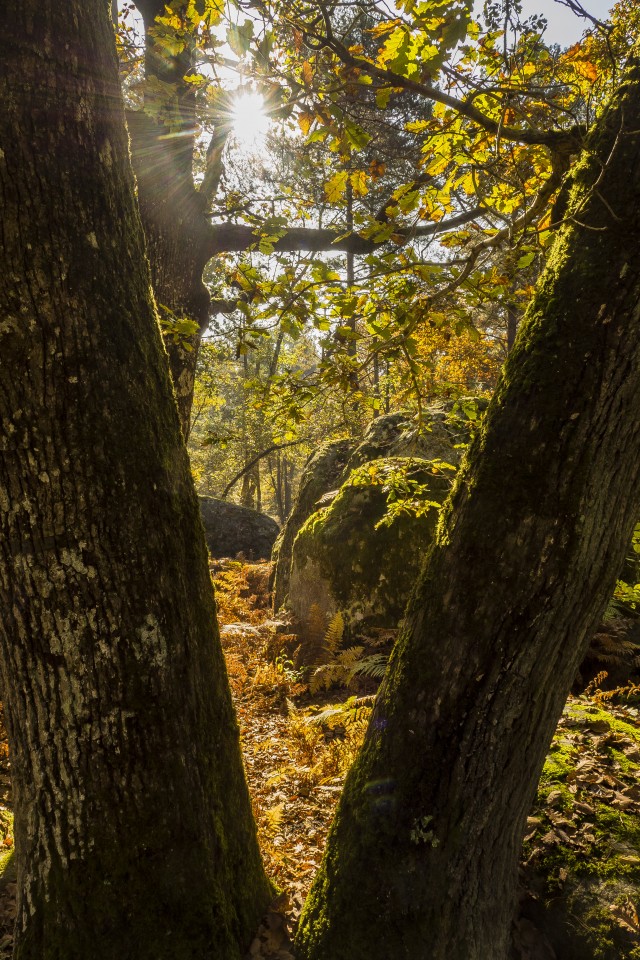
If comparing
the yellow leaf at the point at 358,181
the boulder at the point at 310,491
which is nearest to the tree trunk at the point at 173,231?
the yellow leaf at the point at 358,181

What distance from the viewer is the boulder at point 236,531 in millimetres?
14148

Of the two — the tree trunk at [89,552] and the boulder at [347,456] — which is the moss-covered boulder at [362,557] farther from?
the tree trunk at [89,552]

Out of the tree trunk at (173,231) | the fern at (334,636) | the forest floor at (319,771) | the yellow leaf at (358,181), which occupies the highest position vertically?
the tree trunk at (173,231)

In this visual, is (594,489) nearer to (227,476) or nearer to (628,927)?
(628,927)

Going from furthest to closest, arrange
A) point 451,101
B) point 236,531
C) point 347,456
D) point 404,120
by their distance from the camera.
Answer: point 236,531 < point 347,456 < point 404,120 < point 451,101

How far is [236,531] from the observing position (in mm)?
14617

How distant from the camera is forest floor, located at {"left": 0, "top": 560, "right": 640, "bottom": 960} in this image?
2567mm

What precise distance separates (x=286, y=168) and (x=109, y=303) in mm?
9343

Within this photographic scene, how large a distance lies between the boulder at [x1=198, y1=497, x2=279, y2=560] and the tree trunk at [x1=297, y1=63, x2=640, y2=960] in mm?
12022

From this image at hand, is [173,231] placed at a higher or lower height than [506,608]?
higher

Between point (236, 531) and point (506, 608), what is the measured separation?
13135 mm

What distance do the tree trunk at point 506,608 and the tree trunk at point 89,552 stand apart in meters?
0.70

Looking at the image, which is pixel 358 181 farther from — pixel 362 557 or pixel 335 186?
pixel 362 557

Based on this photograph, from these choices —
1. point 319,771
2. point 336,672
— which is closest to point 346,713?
point 319,771
